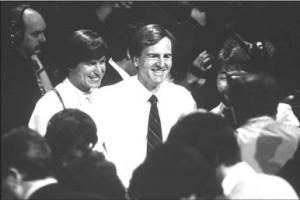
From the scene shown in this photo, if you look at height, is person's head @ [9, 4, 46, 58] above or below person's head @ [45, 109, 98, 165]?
above

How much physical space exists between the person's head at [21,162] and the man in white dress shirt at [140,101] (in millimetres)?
1569

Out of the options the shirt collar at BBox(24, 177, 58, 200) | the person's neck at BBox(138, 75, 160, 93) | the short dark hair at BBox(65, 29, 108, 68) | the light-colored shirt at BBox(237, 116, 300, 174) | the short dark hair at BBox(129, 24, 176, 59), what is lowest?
the light-colored shirt at BBox(237, 116, 300, 174)

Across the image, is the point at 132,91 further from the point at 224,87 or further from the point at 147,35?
the point at 224,87

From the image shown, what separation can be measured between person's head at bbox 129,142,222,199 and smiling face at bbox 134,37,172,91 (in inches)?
82.2

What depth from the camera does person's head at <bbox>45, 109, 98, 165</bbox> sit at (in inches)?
122

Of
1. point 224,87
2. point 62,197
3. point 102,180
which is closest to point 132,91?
point 224,87

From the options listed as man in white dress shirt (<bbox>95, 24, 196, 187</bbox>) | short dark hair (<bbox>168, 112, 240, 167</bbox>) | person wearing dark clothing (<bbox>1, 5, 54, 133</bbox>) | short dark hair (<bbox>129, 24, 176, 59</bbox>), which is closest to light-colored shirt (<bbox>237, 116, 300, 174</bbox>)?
short dark hair (<bbox>168, 112, 240, 167</bbox>)

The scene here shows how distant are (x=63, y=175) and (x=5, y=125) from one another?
1481mm

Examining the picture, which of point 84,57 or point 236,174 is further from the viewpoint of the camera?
point 84,57

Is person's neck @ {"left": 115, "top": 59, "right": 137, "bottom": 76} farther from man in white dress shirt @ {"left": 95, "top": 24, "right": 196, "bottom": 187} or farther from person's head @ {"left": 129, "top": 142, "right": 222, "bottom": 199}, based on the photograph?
person's head @ {"left": 129, "top": 142, "right": 222, "bottom": 199}

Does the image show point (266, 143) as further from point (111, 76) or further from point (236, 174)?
point (111, 76)

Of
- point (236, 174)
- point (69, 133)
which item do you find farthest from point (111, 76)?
point (236, 174)

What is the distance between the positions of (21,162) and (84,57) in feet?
6.34

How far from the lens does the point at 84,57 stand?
14.5ft
